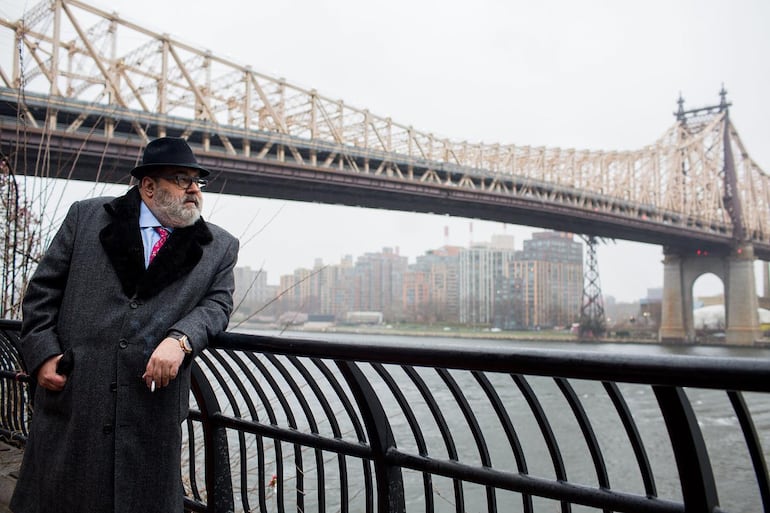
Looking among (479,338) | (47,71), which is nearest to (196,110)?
(47,71)

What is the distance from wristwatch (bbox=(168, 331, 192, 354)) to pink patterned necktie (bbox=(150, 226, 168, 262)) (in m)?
0.25

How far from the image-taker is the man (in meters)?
1.83

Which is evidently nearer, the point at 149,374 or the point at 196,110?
the point at 149,374

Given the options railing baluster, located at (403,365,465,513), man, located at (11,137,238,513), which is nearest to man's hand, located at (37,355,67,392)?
man, located at (11,137,238,513)

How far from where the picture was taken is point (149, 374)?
1.80 meters

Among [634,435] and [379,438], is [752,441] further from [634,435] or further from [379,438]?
[379,438]

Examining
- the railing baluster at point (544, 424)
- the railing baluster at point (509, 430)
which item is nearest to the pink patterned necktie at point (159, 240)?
the railing baluster at point (509, 430)

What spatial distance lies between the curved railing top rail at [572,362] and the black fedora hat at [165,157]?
0.64 meters

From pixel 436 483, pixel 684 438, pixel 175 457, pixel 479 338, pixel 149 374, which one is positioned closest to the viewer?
pixel 684 438

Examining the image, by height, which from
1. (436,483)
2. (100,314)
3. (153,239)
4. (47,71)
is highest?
(47,71)

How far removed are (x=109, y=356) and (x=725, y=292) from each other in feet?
131

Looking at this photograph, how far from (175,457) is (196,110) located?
2663cm

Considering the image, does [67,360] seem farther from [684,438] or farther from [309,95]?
[309,95]

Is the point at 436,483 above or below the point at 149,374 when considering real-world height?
below
